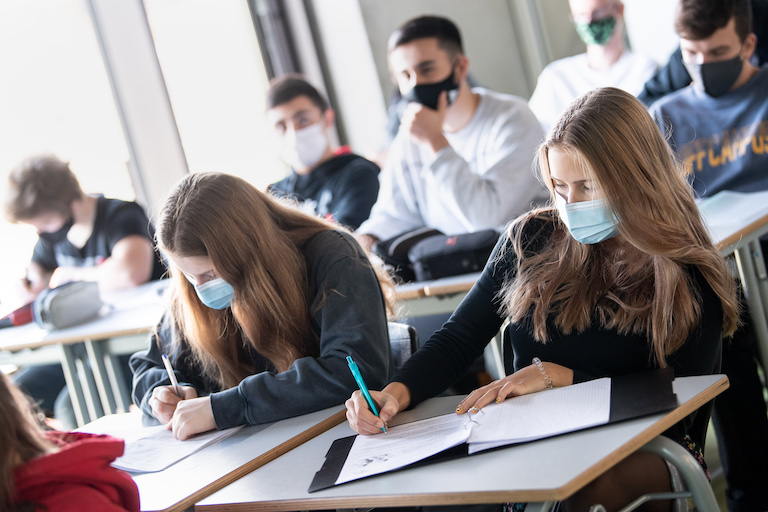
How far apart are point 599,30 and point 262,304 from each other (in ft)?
7.98

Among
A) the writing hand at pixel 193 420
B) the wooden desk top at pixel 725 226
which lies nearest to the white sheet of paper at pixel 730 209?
the wooden desk top at pixel 725 226

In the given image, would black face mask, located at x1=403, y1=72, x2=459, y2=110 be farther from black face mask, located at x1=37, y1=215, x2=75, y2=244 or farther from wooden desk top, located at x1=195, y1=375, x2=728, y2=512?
wooden desk top, located at x1=195, y1=375, x2=728, y2=512

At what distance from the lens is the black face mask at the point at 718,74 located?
8.41 feet

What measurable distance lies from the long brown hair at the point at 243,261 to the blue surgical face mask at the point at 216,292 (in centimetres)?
2

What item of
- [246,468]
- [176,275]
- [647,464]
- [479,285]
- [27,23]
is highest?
[27,23]

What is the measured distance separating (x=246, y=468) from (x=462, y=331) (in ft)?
1.76

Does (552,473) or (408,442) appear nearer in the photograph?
(552,473)

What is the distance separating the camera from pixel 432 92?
9.66 ft

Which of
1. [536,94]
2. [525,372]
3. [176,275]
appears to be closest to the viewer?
[525,372]

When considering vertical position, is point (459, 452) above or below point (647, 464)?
above

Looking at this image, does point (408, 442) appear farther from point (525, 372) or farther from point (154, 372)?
point (154, 372)

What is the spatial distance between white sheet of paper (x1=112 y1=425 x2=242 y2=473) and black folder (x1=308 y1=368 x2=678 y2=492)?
334 millimetres

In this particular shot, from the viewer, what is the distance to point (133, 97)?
176 inches

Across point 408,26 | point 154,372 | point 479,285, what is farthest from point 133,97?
point 479,285
